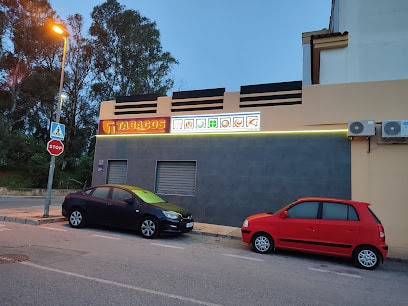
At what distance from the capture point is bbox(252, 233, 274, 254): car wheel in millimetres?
8438

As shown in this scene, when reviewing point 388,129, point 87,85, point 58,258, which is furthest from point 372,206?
point 87,85

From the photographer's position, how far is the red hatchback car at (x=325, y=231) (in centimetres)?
752

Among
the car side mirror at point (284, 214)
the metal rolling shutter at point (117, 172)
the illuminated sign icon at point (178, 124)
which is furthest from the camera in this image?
the metal rolling shutter at point (117, 172)

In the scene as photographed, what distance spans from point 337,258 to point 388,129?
4.72m

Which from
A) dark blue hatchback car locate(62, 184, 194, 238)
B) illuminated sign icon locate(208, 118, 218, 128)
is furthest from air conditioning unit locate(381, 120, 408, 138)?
dark blue hatchback car locate(62, 184, 194, 238)

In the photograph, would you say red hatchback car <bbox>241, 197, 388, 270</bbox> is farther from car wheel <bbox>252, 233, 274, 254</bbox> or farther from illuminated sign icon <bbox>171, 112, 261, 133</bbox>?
illuminated sign icon <bbox>171, 112, 261, 133</bbox>

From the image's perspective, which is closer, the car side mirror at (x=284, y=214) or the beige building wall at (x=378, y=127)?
the car side mirror at (x=284, y=214)

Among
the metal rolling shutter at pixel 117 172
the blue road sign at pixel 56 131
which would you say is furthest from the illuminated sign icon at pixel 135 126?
the blue road sign at pixel 56 131

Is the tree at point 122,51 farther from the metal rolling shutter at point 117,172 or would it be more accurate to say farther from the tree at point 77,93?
the metal rolling shutter at point 117,172

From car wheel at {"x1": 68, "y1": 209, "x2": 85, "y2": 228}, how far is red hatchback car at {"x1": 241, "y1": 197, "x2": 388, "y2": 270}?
544cm

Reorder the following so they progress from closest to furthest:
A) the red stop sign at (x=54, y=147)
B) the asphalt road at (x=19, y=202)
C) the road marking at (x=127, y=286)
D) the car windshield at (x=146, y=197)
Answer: the road marking at (x=127, y=286), the car windshield at (x=146, y=197), the red stop sign at (x=54, y=147), the asphalt road at (x=19, y=202)

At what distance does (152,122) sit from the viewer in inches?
567

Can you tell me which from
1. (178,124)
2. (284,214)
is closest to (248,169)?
(178,124)

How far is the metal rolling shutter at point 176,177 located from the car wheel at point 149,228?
154 inches
